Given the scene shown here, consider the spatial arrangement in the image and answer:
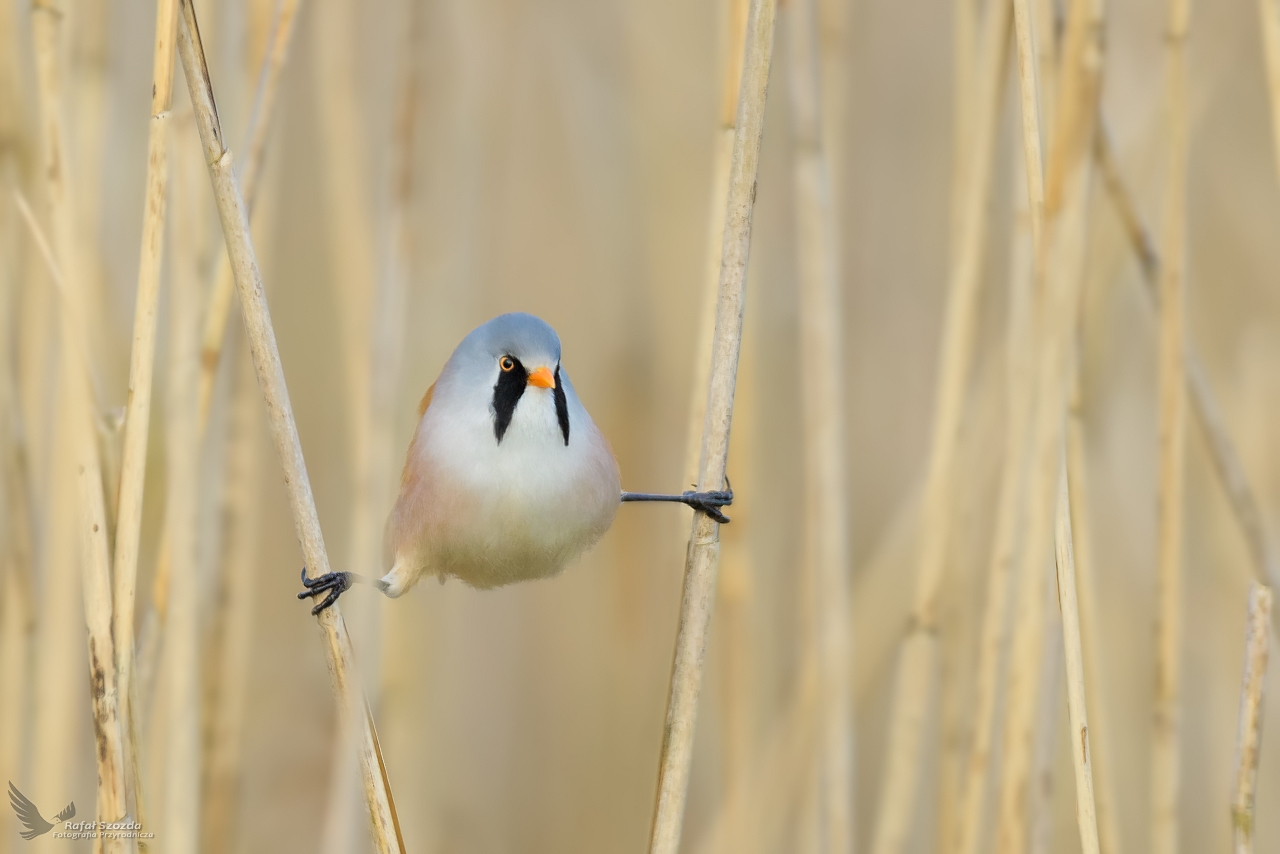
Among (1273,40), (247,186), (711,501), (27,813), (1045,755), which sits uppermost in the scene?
(1273,40)

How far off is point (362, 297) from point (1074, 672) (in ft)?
A: 3.88

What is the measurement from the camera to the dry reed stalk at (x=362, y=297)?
153 centimetres

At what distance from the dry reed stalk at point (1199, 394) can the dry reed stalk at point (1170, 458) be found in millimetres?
43

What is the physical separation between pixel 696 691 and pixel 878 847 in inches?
23.1

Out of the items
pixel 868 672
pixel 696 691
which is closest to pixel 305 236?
pixel 868 672

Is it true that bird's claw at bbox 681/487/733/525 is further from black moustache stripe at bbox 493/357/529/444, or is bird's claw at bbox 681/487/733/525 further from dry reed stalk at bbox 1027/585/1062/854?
dry reed stalk at bbox 1027/585/1062/854

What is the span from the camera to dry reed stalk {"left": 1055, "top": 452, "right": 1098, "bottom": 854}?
1.15m

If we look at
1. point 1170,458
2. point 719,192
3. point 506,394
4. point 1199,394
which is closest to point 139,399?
point 506,394

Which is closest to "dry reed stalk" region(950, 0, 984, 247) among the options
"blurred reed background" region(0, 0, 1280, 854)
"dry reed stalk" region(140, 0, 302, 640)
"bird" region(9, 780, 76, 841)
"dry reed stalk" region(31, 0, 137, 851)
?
"blurred reed background" region(0, 0, 1280, 854)

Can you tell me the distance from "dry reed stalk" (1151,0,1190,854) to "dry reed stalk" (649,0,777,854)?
58cm

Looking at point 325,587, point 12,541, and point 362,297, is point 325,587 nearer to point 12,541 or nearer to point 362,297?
point 12,541

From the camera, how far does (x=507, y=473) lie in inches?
49.6

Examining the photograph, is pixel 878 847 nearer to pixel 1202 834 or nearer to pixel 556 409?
pixel 556 409

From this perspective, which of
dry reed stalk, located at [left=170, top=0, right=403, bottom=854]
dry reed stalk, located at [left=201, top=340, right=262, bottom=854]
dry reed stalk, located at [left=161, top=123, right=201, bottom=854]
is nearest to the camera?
dry reed stalk, located at [left=170, top=0, right=403, bottom=854]
